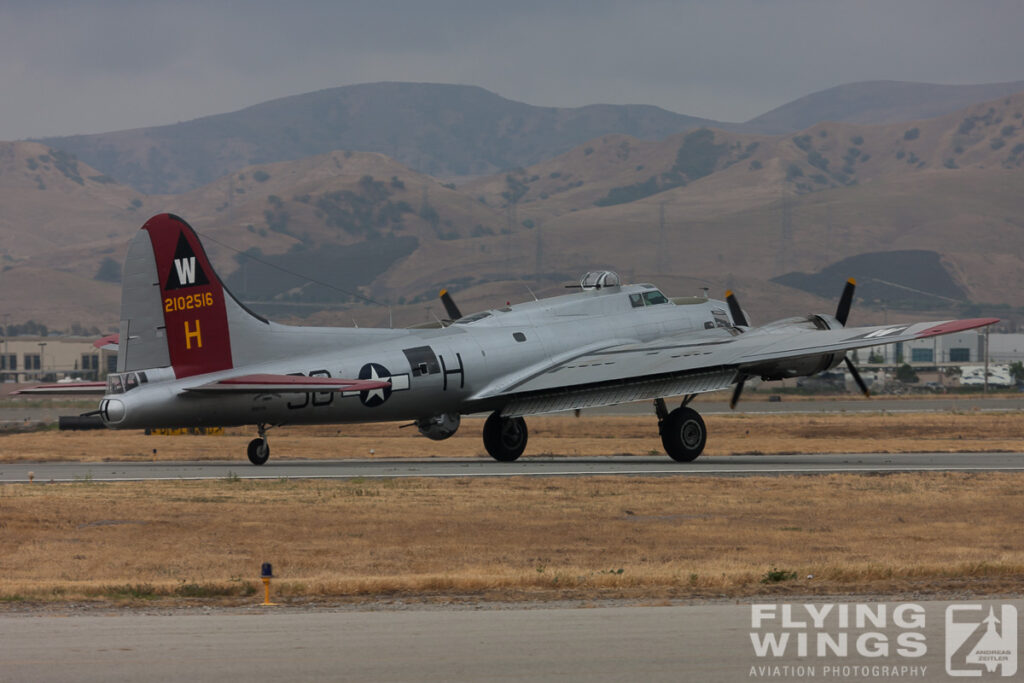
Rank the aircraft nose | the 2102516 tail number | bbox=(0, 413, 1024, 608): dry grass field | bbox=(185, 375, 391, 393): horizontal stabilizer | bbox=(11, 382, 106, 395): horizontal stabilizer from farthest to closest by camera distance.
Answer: bbox=(11, 382, 106, 395): horizontal stabilizer → the 2102516 tail number → bbox=(185, 375, 391, 393): horizontal stabilizer → the aircraft nose → bbox=(0, 413, 1024, 608): dry grass field

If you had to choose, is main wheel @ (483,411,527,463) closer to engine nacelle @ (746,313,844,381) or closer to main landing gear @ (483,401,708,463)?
main landing gear @ (483,401,708,463)

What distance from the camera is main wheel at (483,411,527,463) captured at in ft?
144

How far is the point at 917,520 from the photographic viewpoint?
30.3 metres

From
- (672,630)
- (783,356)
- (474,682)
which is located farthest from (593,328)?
(474,682)

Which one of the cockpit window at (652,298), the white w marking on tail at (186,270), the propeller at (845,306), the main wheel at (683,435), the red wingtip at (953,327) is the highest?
the white w marking on tail at (186,270)

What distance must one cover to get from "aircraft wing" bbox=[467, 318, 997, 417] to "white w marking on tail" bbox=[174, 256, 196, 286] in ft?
32.2

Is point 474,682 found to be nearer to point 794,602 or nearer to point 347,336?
point 794,602

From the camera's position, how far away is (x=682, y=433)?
4312 cm

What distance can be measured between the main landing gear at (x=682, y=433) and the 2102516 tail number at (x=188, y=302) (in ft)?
49.0

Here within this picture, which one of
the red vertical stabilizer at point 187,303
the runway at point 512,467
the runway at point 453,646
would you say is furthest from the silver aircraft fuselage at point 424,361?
the runway at point 453,646

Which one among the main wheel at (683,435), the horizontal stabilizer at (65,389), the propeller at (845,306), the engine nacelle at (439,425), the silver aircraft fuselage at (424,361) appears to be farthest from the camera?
the propeller at (845,306)

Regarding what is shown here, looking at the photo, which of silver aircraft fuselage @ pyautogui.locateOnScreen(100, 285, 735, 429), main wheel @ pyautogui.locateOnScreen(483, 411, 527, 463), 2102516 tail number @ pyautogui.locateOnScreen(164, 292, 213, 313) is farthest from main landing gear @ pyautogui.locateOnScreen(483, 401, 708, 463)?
2102516 tail number @ pyautogui.locateOnScreen(164, 292, 213, 313)

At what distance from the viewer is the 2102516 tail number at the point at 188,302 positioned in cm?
3700

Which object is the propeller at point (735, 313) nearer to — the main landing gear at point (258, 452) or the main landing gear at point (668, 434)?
the main landing gear at point (668, 434)
